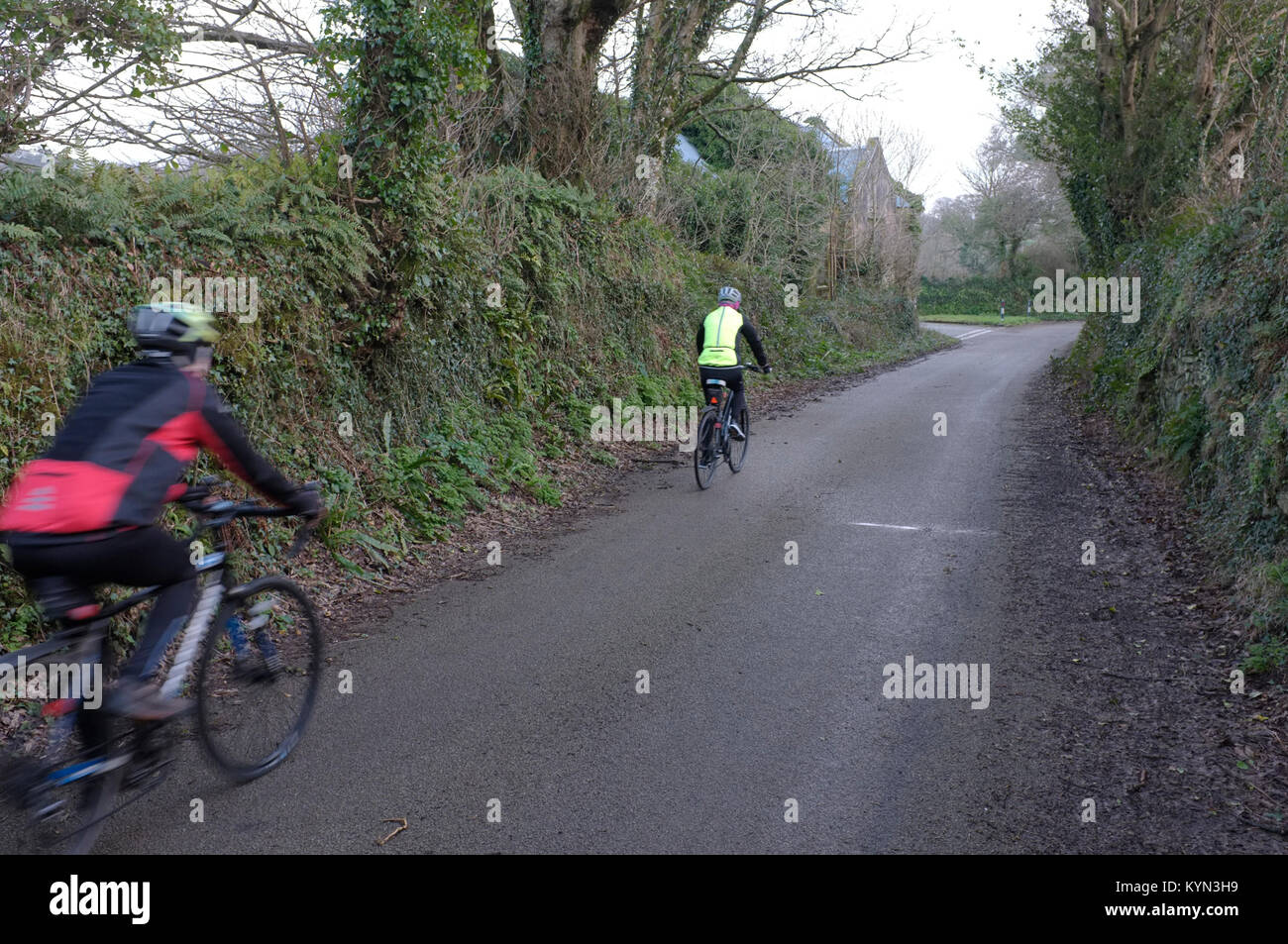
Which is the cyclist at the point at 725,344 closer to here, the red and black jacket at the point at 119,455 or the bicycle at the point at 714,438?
the bicycle at the point at 714,438

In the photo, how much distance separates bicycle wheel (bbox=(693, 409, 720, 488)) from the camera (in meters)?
11.2

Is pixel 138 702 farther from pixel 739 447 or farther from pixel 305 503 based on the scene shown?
pixel 739 447

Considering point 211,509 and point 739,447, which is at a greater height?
point 211,509

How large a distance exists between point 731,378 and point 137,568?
A: 8813 mm

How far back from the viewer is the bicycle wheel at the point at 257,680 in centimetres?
435

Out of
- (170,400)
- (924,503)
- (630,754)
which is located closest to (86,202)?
(170,400)

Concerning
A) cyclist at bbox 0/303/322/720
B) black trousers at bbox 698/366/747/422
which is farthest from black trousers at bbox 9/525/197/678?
black trousers at bbox 698/366/747/422

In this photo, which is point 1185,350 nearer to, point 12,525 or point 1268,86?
point 1268,86

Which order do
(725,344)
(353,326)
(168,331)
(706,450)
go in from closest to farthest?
(168,331), (353,326), (706,450), (725,344)

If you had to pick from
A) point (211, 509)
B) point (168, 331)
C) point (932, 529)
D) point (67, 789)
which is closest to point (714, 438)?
point (932, 529)

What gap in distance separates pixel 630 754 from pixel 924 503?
661 centimetres

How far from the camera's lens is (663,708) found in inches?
214
